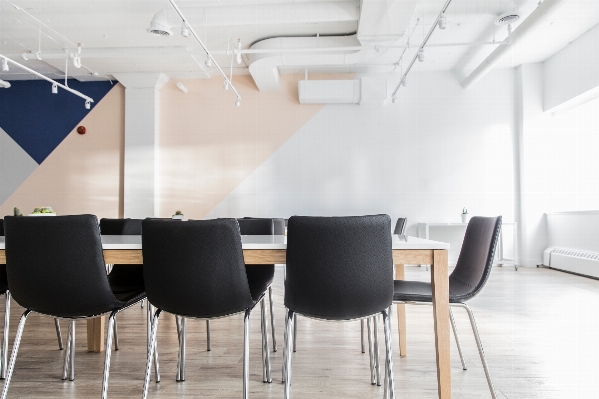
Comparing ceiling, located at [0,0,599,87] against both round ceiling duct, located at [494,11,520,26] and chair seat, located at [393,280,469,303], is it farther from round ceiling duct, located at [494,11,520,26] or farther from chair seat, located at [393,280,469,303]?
chair seat, located at [393,280,469,303]

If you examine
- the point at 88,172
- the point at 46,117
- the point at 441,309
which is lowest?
the point at 441,309

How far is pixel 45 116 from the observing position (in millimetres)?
7285

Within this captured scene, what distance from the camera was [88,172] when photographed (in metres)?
7.23

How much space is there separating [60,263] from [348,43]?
4.85 m

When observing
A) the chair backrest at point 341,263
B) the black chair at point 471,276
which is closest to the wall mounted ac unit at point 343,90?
the black chair at point 471,276

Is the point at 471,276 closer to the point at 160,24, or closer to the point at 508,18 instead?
the point at 508,18

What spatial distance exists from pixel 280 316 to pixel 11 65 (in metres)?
6.17

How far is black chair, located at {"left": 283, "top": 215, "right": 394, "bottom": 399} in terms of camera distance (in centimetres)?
161

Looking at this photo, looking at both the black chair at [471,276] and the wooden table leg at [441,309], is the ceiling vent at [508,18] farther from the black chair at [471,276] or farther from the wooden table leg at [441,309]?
the wooden table leg at [441,309]

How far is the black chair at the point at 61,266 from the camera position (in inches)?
69.6

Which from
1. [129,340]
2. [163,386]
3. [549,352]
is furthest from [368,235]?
[129,340]

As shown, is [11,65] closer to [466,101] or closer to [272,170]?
[272,170]

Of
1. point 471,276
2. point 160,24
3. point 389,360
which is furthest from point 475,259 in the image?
point 160,24

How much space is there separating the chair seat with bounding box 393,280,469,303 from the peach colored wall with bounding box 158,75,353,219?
521cm
